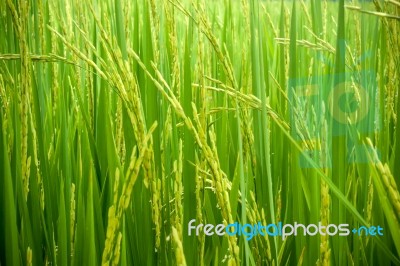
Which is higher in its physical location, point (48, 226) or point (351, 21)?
point (351, 21)

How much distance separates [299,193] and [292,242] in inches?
3.7

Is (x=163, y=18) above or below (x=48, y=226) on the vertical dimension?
above

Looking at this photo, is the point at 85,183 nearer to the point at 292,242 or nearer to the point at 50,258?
the point at 50,258

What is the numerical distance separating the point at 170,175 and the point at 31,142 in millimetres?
258

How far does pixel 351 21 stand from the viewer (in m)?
0.81

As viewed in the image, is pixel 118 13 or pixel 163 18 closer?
pixel 118 13

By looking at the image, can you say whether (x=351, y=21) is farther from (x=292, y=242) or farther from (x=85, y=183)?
(x=85, y=183)

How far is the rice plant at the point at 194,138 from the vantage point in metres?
0.73

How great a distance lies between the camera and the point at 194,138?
718 mm

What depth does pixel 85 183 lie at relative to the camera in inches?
30.6

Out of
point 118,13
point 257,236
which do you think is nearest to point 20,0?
point 118,13

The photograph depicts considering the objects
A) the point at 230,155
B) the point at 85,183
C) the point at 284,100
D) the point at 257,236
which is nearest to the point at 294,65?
the point at 284,100

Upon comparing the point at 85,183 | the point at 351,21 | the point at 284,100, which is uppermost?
the point at 351,21

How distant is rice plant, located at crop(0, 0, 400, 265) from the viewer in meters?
0.73
